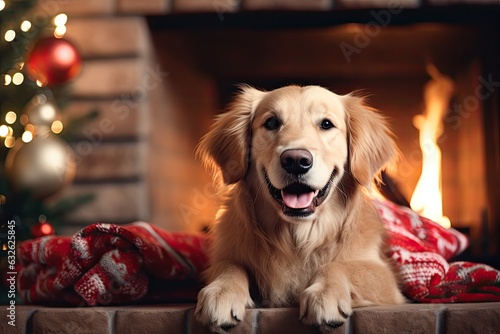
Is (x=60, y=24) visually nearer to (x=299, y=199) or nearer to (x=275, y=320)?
(x=299, y=199)

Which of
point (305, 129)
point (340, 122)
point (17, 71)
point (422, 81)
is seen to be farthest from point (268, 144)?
point (422, 81)

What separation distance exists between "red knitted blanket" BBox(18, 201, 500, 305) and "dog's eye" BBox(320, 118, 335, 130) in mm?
412

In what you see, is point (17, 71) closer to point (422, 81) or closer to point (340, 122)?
point (340, 122)

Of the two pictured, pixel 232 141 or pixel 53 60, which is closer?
pixel 232 141

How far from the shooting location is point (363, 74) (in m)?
3.11

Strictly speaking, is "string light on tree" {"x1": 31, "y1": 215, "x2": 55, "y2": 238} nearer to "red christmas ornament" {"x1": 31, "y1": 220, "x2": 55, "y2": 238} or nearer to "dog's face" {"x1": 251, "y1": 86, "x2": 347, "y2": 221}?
"red christmas ornament" {"x1": 31, "y1": 220, "x2": 55, "y2": 238}

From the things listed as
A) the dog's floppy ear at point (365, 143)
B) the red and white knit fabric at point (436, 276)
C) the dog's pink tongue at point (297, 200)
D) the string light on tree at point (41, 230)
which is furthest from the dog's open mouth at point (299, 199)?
the string light on tree at point (41, 230)

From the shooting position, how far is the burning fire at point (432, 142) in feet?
9.59

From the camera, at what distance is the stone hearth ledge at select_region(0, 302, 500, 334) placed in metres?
1.30

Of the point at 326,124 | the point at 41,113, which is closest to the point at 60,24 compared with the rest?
the point at 41,113

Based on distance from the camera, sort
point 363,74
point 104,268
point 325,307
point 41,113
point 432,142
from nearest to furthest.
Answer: point 325,307 → point 104,268 → point 41,113 → point 432,142 → point 363,74

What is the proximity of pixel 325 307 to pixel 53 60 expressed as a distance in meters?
1.69

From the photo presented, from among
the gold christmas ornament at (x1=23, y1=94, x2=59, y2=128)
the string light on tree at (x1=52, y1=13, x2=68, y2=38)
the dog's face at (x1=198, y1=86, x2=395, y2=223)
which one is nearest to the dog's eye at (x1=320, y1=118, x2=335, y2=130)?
the dog's face at (x1=198, y1=86, x2=395, y2=223)

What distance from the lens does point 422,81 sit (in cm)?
310
